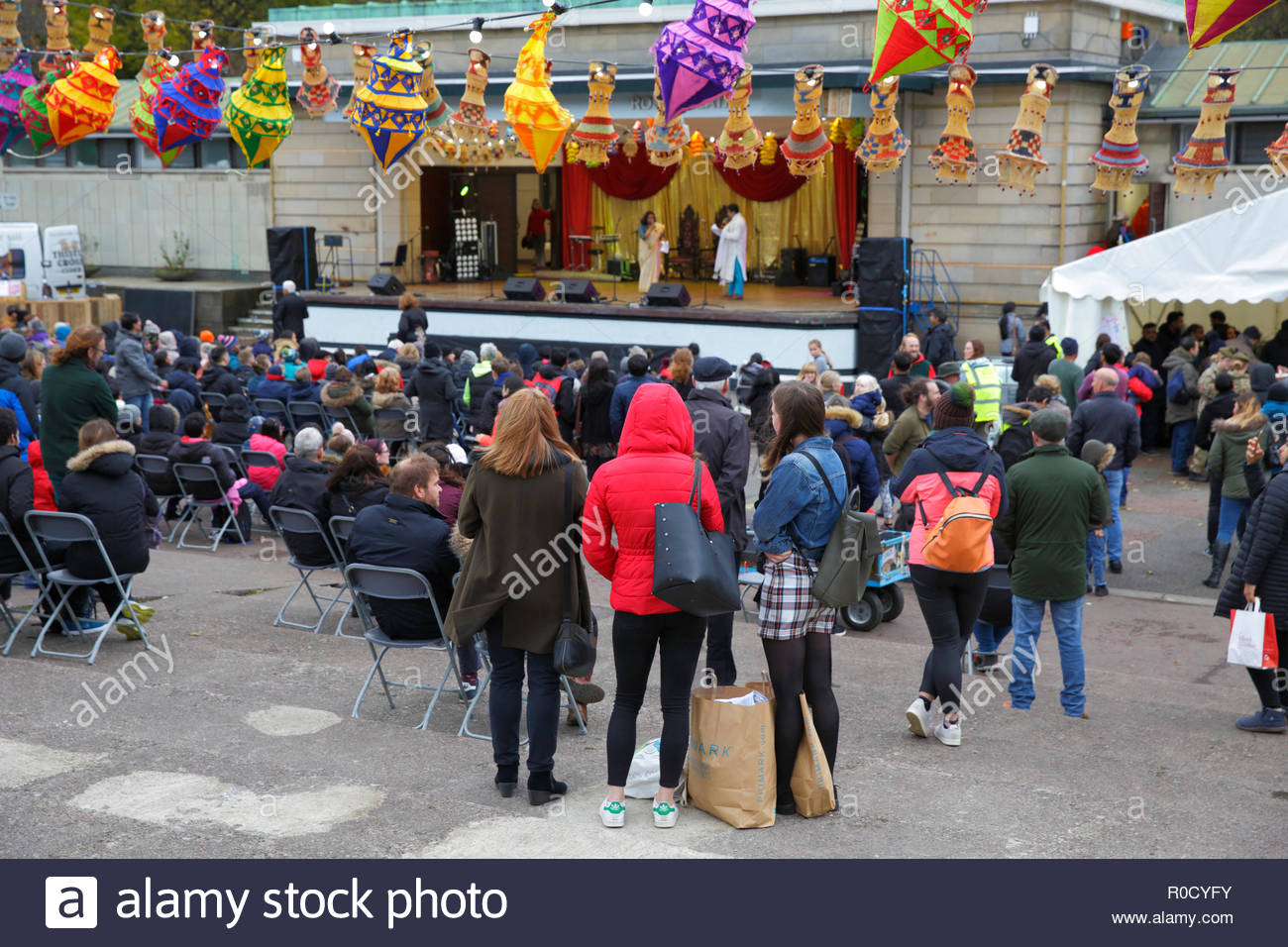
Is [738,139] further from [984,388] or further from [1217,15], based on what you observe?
[1217,15]

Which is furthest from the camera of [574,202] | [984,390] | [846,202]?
[574,202]

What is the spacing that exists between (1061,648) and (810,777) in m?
2.09

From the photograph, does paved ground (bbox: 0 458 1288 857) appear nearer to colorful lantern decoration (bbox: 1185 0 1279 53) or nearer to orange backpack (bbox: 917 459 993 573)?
orange backpack (bbox: 917 459 993 573)

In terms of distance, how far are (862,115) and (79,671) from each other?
51.8ft

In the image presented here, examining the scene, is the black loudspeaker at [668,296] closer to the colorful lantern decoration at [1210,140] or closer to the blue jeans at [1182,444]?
the blue jeans at [1182,444]

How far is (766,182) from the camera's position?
2644 cm

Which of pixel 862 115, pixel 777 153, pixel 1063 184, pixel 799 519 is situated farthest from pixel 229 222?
pixel 799 519

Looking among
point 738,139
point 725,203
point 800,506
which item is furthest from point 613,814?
point 725,203

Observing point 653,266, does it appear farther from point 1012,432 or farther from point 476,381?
point 1012,432

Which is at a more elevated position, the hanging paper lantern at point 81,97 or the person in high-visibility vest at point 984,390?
the hanging paper lantern at point 81,97

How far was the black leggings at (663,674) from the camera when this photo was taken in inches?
187

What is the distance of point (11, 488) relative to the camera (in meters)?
7.17

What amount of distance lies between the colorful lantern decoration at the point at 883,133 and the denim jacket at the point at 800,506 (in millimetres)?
8836

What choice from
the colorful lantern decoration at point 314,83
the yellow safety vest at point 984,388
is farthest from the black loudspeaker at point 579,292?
the yellow safety vest at point 984,388
